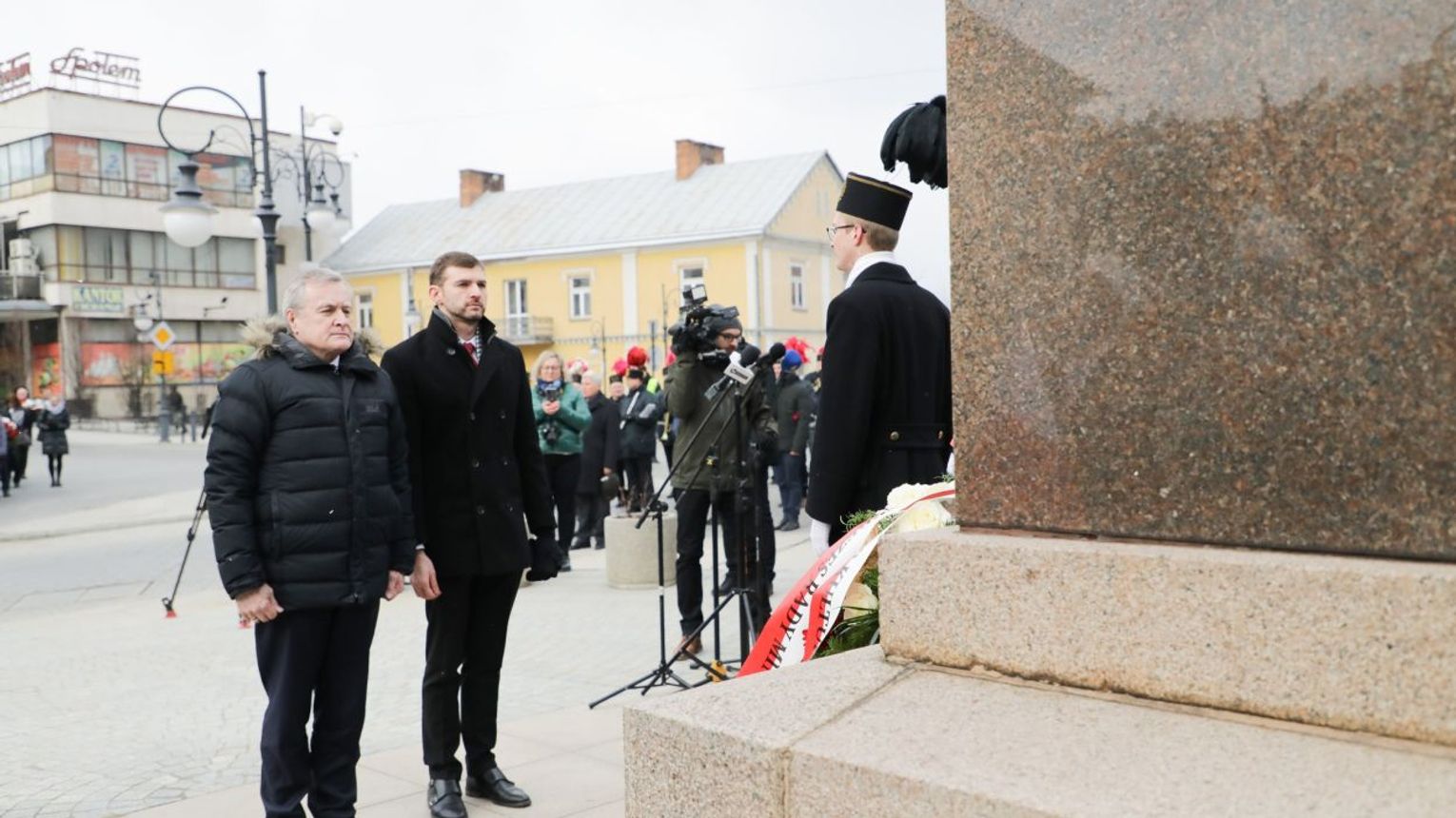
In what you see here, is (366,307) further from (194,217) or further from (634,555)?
(634,555)

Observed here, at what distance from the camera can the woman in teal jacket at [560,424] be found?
38.9 ft

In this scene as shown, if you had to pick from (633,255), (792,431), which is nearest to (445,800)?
(792,431)

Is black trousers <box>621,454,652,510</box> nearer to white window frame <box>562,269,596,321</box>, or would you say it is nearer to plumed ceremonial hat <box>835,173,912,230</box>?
plumed ceremonial hat <box>835,173,912,230</box>

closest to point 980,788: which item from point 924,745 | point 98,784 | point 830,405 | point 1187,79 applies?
point 924,745

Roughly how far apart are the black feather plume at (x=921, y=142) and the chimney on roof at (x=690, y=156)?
50770mm

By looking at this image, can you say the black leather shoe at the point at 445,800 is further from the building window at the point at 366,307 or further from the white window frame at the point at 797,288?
the building window at the point at 366,307

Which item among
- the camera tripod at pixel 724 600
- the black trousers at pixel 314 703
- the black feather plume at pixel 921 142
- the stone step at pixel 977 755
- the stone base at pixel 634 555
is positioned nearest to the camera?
the stone step at pixel 977 755

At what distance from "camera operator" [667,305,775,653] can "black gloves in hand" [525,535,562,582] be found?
2664mm

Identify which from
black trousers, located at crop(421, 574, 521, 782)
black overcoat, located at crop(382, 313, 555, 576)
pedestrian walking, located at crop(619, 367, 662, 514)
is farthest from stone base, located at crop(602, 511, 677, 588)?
black overcoat, located at crop(382, 313, 555, 576)

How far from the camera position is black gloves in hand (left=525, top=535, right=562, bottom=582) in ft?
17.1

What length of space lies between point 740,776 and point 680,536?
5757 millimetres

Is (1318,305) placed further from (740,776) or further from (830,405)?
(830,405)

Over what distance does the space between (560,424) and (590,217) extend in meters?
43.6

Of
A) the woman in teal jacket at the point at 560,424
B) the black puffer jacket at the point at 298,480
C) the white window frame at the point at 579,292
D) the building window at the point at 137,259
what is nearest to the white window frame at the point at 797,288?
the white window frame at the point at 579,292
